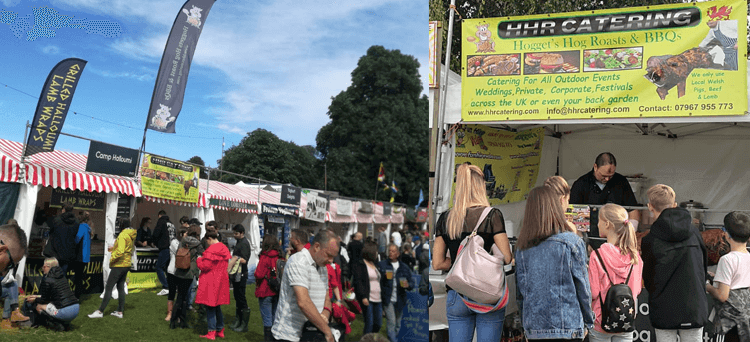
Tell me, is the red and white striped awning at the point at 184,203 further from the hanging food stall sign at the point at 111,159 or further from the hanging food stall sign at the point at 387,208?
the hanging food stall sign at the point at 387,208

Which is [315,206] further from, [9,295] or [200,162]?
[9,295]

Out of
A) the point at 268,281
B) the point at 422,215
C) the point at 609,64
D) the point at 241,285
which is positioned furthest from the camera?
the point at 609,64

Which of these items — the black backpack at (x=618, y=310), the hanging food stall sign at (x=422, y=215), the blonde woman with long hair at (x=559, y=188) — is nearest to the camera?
the hanging food stall sign at (x=422, y=215)

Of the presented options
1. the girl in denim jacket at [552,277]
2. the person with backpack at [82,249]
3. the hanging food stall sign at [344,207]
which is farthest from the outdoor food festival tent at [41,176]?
the girl in denim jacket at [552,277]

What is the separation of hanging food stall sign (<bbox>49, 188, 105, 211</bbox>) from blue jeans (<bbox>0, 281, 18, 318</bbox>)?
27 centimetres

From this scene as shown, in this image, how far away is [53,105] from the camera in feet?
5.09

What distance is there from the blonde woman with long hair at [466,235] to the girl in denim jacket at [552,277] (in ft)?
0.32

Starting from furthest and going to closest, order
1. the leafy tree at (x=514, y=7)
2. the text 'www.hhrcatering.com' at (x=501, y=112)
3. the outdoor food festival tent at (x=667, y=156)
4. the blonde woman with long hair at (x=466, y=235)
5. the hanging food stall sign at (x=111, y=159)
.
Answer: the leafy tree at (x=514, y=7) → the outdoor food festival tent at (x=667, y=156) → the text 'www.hhrcatering.com' at (x=501, y=112) → the blonde woman with long hair at (x=466, y=235) → the hanging food stall sign at (x=111, y=159)

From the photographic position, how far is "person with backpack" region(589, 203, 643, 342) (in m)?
2.36

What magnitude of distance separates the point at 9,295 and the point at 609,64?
123 inches

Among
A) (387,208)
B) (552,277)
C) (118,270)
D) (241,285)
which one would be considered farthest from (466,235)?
(118,270)

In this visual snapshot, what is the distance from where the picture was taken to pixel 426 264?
1.73 m

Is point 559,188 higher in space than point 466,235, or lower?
higher

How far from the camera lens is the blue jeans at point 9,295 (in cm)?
152
